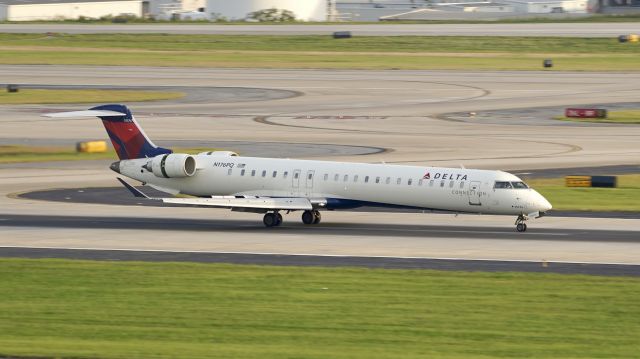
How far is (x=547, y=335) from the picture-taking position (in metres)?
29.2

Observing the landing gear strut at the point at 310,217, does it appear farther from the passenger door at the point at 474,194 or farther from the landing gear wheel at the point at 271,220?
the passenger door at the point at 474,194

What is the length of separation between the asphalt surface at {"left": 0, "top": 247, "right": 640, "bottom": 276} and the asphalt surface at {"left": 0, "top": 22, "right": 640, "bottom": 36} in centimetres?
12247

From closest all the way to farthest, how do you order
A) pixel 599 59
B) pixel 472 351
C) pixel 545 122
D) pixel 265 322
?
pixel 472 351 < pixel 265 322 < pixel 545 122 < pixel 599 59

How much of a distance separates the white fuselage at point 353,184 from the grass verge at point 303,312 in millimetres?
9232

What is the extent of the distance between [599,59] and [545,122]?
4740 centimetres

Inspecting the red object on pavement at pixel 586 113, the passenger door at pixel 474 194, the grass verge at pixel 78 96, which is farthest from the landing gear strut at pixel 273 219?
the grass verge at pixel 78 96

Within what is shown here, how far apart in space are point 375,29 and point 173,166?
125m

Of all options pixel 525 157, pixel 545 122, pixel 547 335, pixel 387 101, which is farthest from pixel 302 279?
pixel 387 101

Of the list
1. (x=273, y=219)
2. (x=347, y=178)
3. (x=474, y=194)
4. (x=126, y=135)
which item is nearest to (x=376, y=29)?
(x=126, y=135)

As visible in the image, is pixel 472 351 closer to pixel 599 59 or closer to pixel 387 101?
pixel 387 101

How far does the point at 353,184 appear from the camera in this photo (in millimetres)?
48656

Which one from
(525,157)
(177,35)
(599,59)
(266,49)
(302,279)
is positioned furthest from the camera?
(177,35)

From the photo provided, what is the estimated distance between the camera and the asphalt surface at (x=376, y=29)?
163625mm

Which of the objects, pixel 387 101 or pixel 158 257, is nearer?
pixel 158 257
